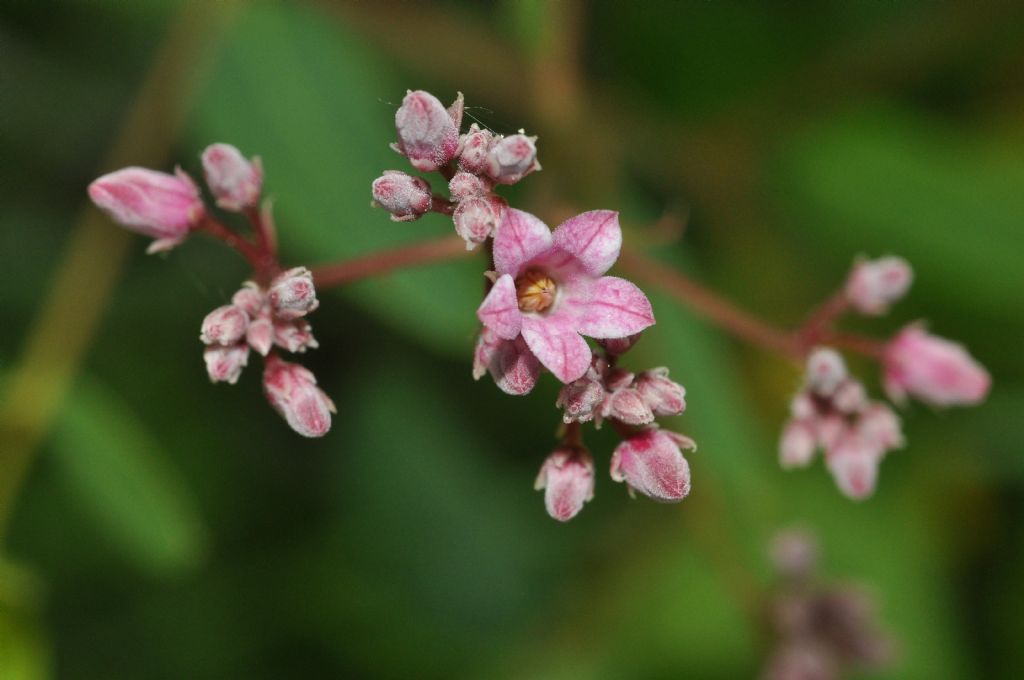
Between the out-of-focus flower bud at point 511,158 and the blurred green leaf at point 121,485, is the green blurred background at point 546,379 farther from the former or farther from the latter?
the out-of-focus flower bud at point 511,158

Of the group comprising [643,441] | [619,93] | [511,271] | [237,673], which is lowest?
[237,673]

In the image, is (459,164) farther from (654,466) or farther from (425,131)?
(654,466)

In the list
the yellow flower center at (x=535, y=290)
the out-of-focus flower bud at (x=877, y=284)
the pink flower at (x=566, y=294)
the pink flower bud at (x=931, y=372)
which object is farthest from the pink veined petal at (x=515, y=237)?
the pink flower bud at (x=931, y=372)

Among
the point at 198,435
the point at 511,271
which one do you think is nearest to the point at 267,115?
the point at 198,435

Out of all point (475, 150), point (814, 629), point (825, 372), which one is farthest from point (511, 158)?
point (814, 629)

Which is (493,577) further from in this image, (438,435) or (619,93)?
(619,93)

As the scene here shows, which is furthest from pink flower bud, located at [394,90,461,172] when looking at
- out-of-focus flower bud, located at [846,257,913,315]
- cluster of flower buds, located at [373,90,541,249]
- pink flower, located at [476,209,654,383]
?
out-of-focus flower bud, located at [846,257,913,315]
